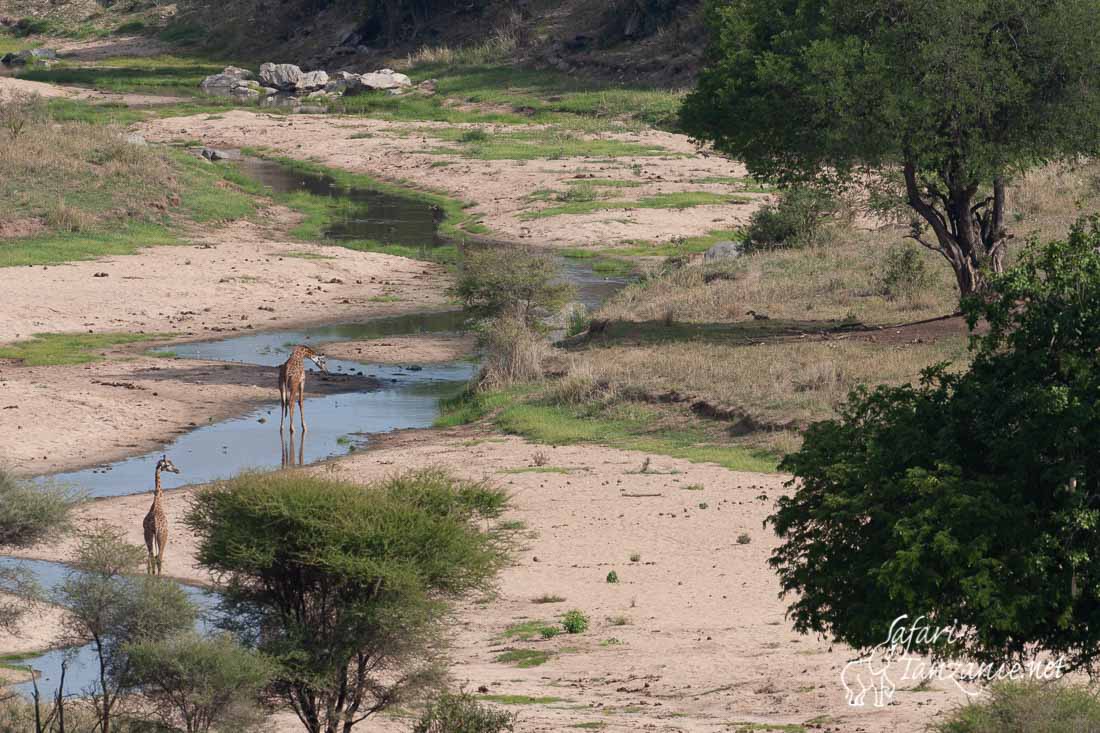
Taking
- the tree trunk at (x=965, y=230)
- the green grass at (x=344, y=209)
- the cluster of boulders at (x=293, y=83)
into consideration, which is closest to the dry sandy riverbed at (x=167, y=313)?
the green grass at (x=344, y=209)

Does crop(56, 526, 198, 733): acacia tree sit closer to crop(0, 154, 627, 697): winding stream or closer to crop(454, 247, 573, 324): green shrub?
crop(0, 154, 627, 697): winding stream

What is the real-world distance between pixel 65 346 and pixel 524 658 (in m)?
20.8

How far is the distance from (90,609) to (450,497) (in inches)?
125

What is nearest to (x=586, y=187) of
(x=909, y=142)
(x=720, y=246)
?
(x=720, y=246)

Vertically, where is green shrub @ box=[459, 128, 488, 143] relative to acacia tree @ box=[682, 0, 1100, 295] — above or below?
below

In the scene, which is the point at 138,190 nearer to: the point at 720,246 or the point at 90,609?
the point at 720,246

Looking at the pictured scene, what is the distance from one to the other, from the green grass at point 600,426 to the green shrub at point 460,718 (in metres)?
11.0

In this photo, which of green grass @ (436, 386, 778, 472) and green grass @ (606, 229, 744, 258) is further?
green grass @ (606, 229, 744, 258)

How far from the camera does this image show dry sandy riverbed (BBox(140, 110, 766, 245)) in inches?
1955

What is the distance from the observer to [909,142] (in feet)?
89.2

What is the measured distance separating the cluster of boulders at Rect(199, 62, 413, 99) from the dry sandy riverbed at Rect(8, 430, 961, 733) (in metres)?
59.9

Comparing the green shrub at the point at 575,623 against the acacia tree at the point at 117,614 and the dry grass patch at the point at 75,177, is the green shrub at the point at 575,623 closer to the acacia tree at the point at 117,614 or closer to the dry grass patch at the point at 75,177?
the acacia tree at the point at 117,614

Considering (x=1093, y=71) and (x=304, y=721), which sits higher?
(x=1093, y=71)

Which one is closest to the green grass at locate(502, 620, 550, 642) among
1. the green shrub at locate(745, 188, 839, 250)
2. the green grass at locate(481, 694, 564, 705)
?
the green grass at locate(481, 694, 564, 705)
